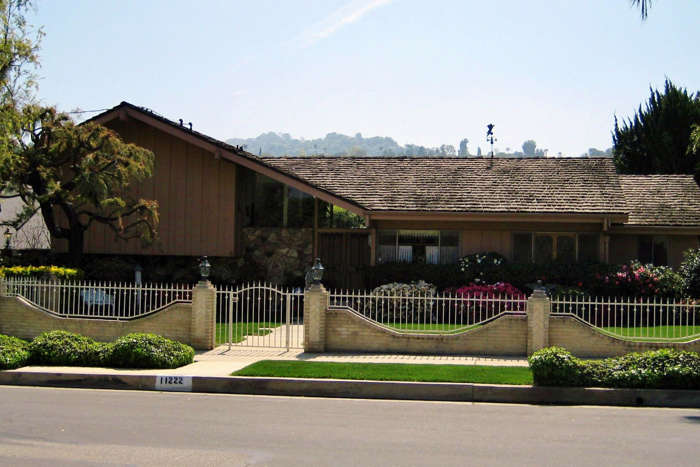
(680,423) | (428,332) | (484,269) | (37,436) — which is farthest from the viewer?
(484,269)

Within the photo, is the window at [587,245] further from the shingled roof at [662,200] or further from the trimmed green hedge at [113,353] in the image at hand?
the trimmed green hedge at [113,353]

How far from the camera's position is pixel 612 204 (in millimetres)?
23234

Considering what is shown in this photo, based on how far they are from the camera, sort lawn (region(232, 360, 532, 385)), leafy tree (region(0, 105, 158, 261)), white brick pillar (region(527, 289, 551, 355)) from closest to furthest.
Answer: lawn (region(232, 360, 532, 385))
white brick pillar (region(527, 289, 551, 355))
leafy tree (region(0, 105, 158, 261))

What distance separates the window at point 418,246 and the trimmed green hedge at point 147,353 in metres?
10.4

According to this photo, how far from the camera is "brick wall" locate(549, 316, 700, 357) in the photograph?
15141 mm

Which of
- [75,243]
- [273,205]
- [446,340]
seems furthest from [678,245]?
[75,243]

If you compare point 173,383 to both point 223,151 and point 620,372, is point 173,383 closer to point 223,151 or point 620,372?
point 620,372

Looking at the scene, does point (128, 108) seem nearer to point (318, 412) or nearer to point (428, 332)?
point (428, 332)

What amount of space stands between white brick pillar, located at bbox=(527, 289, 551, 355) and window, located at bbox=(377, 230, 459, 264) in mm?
8401

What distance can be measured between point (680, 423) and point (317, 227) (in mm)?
14789

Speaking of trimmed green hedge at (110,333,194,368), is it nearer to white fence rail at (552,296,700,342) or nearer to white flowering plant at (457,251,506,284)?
white fence rail at (552,296,700,342)

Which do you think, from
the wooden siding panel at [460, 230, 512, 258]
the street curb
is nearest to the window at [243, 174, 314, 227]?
the wooden siding panel at [460, 230, 512, 258]

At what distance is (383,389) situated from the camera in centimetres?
1259

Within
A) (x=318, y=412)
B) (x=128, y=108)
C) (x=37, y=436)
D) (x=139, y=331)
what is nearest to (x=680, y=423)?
(x=318, y=412)
